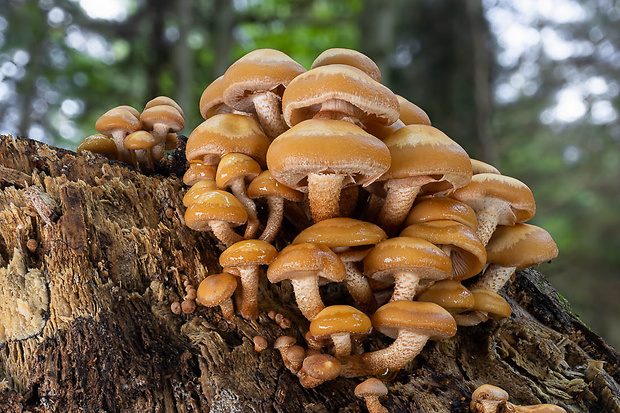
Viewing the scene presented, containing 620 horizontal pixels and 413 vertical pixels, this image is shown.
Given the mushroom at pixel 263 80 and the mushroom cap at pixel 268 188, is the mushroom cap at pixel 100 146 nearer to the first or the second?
the mushroom at pixel 263 80

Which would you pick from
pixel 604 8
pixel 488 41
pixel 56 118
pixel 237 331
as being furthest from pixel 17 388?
pixel 604 8

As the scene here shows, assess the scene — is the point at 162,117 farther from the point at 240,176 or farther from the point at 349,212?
the point at 349,212

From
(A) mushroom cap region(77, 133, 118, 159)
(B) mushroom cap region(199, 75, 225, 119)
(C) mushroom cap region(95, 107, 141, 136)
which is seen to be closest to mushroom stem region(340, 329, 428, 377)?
(B) mushroom cap region(199, 75, 225, 119)

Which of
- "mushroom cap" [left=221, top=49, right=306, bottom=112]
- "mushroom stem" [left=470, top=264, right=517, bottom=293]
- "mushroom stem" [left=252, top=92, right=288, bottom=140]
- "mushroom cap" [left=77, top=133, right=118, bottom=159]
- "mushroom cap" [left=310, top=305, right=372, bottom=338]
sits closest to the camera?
"mushroom cap" [left=310, top=305, right=372, bottom=338]

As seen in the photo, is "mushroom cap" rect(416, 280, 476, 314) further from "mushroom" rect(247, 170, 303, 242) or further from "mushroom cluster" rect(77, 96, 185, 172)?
"mushroom cluster" rect(77, 96, 185, 172)

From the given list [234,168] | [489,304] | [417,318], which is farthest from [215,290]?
[489,304]

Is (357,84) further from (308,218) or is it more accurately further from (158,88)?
(158,88)
